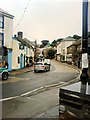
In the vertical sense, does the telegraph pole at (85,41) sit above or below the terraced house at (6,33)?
below

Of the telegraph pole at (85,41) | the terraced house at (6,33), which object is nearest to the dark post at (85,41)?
the telegraph pole at (85,41)

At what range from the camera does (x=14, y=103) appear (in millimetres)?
7484

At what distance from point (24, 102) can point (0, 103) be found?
36.1 inches

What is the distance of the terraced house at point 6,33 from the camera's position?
867 inches

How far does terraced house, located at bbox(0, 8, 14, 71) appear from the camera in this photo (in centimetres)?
2203

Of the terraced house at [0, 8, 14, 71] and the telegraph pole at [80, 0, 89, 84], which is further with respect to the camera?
the terraced house at [0, 8, 14, 71]

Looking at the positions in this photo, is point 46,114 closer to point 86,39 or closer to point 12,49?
point 86,39

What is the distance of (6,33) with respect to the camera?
74.2 ft

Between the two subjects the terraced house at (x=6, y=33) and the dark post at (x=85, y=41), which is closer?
the dark post at (x=85, y=41)

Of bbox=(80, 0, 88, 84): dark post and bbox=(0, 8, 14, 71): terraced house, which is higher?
bbox=(0, 8, 14, 71): terraced house

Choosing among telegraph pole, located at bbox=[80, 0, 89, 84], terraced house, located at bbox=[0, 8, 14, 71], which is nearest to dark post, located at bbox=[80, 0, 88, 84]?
telegraph pole, located at bbox=[80, 0, 89, 84]

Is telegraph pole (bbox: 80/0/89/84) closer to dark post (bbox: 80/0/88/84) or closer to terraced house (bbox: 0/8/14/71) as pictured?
dark post (bbox: 80/0/88/84)

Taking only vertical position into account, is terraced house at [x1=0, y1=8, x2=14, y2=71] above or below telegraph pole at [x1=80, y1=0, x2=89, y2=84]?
above

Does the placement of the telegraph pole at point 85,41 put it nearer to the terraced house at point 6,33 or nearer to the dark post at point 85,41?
the dark post at point 85,41
